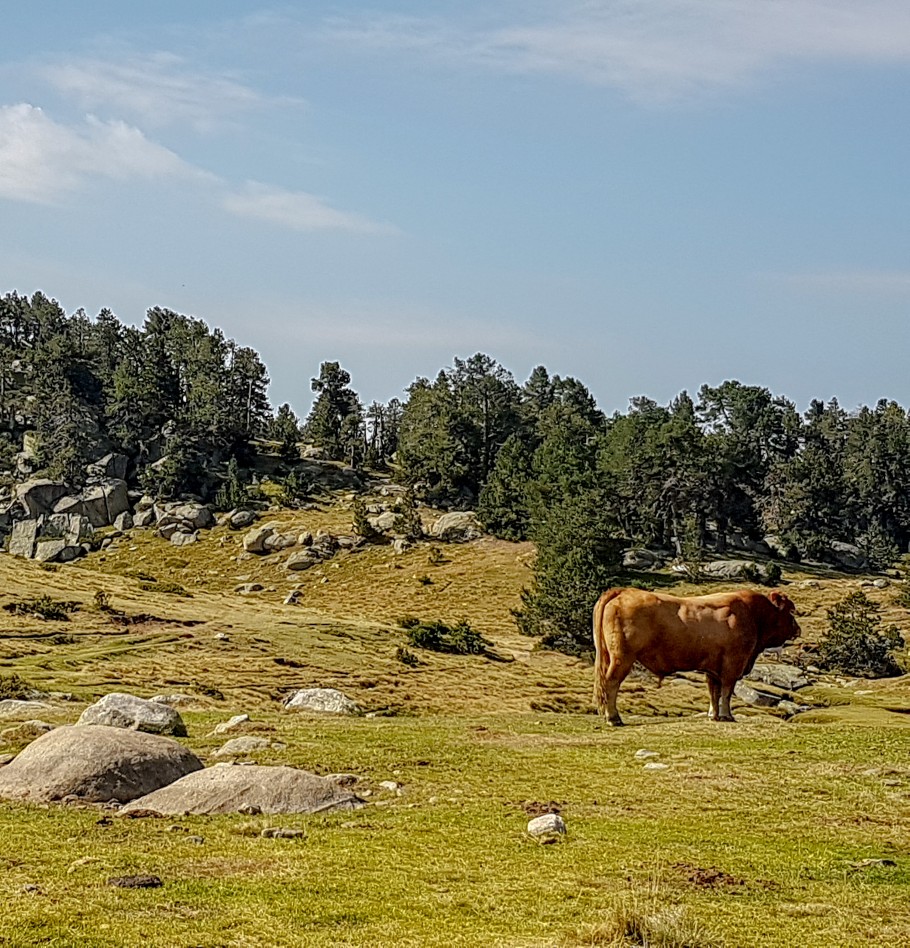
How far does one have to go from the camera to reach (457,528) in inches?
4732

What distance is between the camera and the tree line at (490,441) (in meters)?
125

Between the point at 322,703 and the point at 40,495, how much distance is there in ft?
361

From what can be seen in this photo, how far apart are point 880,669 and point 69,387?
116300 mm

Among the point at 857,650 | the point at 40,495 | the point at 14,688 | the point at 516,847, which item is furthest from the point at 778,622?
the point at 40,495

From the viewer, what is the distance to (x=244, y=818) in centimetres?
1600

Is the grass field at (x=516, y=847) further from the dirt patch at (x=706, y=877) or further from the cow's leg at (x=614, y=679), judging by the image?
the cow's leg at (x=614, y=679)

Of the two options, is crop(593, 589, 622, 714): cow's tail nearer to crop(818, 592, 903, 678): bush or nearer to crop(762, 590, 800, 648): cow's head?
crop(762, 590, 800, 648): cow's head

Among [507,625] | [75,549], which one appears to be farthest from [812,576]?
[75,549]

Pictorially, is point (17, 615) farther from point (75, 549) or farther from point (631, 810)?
point (75, 549)

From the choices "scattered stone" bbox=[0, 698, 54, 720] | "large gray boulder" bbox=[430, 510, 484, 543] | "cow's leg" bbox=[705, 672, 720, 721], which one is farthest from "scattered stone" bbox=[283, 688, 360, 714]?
"large gray boulder" bbox=[430, 510, 484, 543]

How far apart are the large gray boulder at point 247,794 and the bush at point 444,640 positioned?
46.4 meters

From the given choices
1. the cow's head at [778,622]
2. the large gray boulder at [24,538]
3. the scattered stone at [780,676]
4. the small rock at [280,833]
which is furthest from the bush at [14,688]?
the large gray boulder at [24,538]

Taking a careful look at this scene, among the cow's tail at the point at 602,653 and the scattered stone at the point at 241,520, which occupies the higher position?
the cow's tail at the point at 602,653

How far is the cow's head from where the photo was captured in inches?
1188
